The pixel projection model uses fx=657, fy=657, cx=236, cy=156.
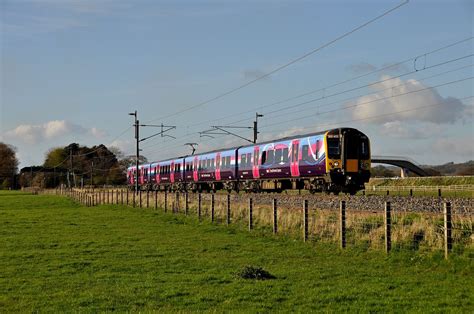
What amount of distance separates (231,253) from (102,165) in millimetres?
121364

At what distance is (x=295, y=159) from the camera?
119ft

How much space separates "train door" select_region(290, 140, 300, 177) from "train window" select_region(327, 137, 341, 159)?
3271mm

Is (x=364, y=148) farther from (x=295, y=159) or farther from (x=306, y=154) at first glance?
(x=295, y=159)

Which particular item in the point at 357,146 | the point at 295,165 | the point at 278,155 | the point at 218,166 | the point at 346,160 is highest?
the point at 357,146

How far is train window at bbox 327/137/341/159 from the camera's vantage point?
108 ft

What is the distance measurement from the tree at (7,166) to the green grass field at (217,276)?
13036 centimetres

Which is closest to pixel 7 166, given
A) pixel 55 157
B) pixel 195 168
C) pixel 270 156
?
pixel 55 157

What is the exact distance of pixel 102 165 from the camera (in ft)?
442

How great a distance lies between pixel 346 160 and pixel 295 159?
392 centimetres

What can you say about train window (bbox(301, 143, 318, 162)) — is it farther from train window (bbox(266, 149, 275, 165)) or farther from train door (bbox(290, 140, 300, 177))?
train window (bbox(266, 149, 275, 165))

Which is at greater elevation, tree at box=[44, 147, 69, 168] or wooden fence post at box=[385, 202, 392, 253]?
tree at box=[44, 147, 69, 168]

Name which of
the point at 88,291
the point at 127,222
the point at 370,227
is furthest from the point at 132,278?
the point at 127,222

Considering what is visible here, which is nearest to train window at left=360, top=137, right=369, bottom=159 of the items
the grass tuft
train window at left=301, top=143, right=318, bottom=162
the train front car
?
the train front car

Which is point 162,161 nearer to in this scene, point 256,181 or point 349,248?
point 256,181
